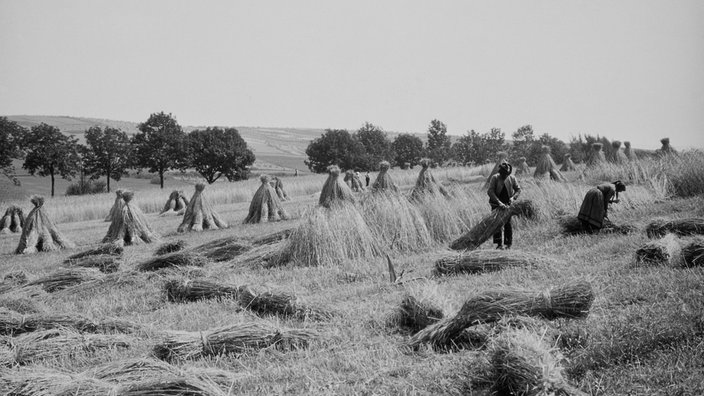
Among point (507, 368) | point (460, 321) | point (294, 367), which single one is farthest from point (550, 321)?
point (294, 367)

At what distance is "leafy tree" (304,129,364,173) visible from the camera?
77375 mm

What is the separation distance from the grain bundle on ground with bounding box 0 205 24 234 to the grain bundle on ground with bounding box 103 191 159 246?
25.1 ft

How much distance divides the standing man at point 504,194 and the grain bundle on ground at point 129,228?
10641 mm

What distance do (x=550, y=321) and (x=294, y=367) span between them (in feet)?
8.33

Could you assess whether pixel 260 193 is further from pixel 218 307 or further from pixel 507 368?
pixel 507 368

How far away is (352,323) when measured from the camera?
578 cm

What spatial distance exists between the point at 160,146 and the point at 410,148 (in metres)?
46.3

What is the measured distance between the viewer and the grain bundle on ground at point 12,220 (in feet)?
67.7

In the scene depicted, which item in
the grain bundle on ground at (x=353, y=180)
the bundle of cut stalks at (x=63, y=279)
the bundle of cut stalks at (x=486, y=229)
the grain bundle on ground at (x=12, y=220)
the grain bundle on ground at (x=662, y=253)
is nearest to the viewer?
the grain bundle on ground at (x=662, y=253)

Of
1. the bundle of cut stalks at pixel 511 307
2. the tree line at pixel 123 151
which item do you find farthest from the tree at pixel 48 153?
the bundle of cut stalks at pixel 511 307

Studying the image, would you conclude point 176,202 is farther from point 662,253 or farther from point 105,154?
point 105,154

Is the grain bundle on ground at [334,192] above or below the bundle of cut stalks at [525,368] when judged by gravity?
above

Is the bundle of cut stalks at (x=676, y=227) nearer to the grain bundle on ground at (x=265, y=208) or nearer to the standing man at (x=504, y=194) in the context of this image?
the standing man at (x=504, y=194)

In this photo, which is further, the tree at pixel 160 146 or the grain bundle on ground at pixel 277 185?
the tree at pixel 160 146
